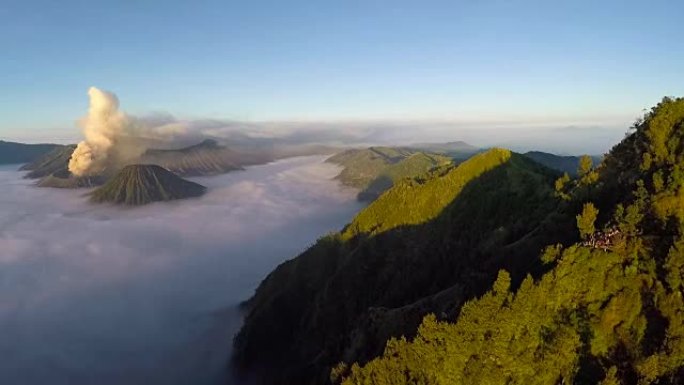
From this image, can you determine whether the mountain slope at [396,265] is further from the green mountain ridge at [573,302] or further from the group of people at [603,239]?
the group of people at [603,239]

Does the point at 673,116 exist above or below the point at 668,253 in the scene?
above

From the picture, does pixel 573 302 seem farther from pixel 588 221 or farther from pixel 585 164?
pixel 585 164

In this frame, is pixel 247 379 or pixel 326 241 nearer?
pixel 247 379

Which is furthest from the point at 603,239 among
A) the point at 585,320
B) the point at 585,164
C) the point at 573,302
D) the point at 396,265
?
the point at 396,265

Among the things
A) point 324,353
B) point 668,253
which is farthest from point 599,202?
point 324,353

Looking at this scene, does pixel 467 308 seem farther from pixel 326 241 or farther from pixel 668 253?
pixel 326 241

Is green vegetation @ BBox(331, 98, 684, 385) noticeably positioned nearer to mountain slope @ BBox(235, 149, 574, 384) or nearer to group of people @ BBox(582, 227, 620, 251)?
group of people @ BBox(582, 227, 620, 251)

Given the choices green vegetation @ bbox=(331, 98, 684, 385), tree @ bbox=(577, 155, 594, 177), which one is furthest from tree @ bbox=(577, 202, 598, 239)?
tree @ bbox=(577, 155, 594, 177)
